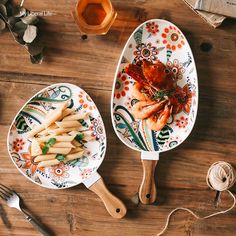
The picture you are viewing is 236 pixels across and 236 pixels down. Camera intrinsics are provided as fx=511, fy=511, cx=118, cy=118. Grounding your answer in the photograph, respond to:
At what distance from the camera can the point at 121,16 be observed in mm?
1555

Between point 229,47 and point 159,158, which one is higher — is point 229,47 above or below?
above

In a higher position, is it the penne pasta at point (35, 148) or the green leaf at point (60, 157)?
the penne pasta at point (35, 148)

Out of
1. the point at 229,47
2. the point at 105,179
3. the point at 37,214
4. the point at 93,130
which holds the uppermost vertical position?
the point at 229,47

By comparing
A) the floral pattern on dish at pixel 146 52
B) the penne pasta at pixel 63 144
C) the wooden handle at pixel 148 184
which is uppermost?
the floral pattern on dish at pixel 146 52

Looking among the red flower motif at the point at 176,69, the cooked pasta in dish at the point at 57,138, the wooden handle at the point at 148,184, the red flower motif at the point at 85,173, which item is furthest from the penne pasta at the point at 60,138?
the red flower motif at the point at 176,69

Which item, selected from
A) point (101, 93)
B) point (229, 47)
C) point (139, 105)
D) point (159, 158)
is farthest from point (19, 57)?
point (229, 47)

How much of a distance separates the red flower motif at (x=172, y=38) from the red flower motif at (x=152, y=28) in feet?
0.09

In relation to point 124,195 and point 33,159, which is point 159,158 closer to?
point 124,195

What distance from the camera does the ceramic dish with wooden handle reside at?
1.55m

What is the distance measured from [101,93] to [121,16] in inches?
9.5

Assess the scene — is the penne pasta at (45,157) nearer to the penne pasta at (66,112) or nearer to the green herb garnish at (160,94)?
the penne pasta at (66,112)

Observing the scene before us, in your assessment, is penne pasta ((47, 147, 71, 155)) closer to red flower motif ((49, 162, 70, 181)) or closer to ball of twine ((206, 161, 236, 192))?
red flower motif ((49, 162, 70, 181))

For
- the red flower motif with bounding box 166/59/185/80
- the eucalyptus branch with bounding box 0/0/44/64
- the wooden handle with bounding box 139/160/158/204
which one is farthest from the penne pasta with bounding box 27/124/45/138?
the red flower motif with bounding box 166/59/185/80

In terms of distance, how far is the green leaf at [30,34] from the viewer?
1.49 meters
